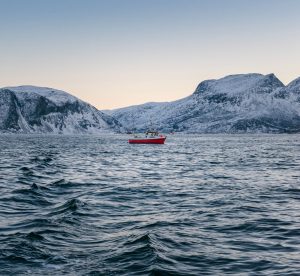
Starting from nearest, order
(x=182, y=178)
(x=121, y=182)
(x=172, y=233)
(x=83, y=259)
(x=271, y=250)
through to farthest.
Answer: (x=83, y=259) < (x=271, y=250) < (x=172, y=233) < (x=121, y=182) < (x=182, y=178)

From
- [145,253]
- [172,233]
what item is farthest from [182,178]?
[145,253]

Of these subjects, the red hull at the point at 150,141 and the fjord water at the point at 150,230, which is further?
the red hull at the point at 150,141

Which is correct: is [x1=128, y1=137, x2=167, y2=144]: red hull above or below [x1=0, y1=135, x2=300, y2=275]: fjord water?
above

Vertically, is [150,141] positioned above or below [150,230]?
above

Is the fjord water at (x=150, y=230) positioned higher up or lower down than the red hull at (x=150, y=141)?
lower down

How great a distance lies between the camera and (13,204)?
22734 millimetres

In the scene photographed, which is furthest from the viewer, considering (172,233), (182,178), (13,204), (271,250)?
(182,178)

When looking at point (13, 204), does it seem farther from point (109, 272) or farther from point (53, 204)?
point (109, 272)

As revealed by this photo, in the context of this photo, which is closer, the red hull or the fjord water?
the fjord water

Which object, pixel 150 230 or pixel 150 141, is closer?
pixel 150 230

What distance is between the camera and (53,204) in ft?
74.8

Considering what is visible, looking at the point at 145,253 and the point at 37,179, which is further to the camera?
the point at 37,179

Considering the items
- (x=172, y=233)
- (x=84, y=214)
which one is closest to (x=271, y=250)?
(x=172, y=233)

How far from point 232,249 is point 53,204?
12.5 metres
